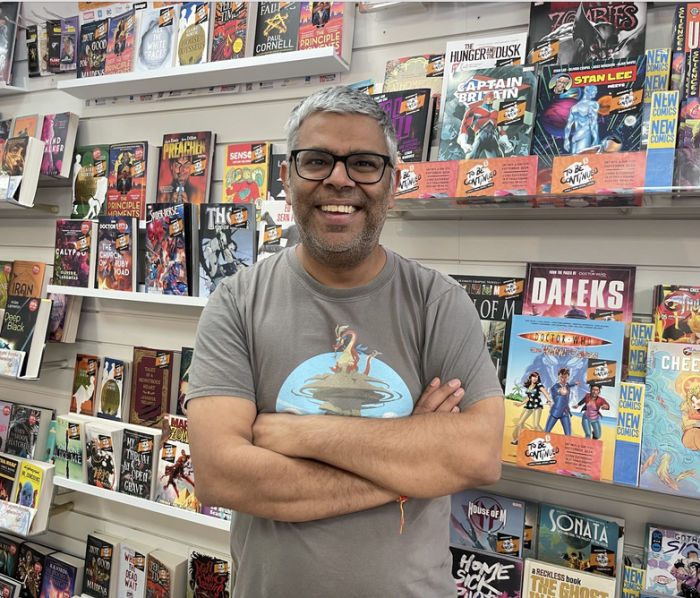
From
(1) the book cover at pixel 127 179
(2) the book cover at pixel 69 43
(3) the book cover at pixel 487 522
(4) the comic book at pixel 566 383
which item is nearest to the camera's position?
(4) the comic book at pixel 566 383

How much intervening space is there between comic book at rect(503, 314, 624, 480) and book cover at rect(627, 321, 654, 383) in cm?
7

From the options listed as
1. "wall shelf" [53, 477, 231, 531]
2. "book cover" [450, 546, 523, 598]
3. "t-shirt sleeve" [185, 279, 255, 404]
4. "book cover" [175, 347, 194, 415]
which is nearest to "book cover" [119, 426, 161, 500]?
"wall shelf" [53, 477, 231, 531]

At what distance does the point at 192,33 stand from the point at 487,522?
2226 mm

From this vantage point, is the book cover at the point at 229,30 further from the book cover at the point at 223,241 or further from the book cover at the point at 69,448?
the book cover at the point at 69,448

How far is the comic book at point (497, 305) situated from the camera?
66.7 inches

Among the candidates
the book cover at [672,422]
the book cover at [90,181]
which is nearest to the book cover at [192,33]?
the book cover at [90,181]

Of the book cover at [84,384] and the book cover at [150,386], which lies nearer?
the book cover at [150,386]

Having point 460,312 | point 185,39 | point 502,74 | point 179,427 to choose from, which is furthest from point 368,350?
point 185,39

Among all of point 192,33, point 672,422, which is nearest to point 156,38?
point 192,33

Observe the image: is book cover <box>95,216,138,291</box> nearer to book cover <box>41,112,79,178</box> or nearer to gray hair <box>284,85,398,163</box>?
book cover <box>41,112,79,178</box>

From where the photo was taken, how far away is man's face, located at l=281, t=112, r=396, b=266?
48.6 inches

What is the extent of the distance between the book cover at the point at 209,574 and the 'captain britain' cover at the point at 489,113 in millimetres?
1842

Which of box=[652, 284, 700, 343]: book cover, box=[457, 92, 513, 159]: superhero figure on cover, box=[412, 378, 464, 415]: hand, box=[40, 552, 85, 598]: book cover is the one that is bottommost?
box=[40, 552, 85, 598]: book cover

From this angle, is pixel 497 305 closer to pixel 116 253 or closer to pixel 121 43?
pixel 116 253
